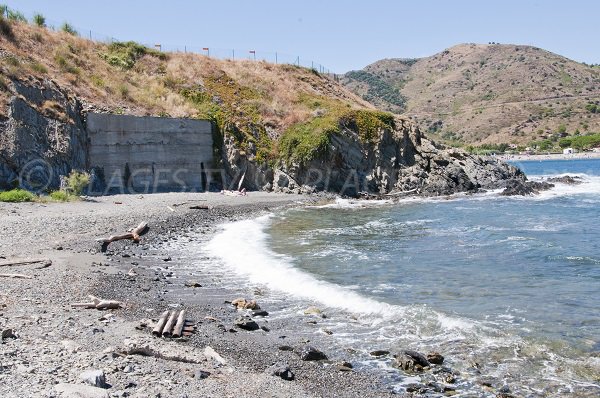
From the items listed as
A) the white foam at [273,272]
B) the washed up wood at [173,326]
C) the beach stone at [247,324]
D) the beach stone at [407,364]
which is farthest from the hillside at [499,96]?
the beach stone at [407,364]

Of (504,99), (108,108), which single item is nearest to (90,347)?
(108,108)

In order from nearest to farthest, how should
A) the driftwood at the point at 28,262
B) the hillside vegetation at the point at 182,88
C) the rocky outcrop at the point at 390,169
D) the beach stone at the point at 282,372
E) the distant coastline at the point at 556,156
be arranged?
the beach stone at the point at 282,372, the driftwood at the point at 28,262, the hillside vegetation at the point at 182,88, the rocky outcrop at the point at 390,169, the distant coastline at the point at 556,156

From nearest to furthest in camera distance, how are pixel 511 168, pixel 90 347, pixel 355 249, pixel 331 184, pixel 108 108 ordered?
pixel 90 347 < pixel 355 249 < pixel 108 108 < pixel 331 184 < pixel 511 168

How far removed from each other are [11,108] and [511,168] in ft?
136

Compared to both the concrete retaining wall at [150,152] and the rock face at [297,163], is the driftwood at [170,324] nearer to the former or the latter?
the rock face at [297,163]

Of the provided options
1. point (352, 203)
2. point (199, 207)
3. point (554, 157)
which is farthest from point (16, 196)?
point (554, 157)

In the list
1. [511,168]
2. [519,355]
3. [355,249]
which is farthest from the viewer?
[511,168]

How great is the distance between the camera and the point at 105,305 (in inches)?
419

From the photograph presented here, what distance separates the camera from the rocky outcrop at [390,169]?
41.5 meters

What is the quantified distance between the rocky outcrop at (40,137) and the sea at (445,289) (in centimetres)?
1247

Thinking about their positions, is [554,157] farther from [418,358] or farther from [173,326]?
[173,326]

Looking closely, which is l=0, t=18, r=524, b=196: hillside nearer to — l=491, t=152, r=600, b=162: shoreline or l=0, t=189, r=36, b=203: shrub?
l=0, t=189, r=36, b=203: shrub

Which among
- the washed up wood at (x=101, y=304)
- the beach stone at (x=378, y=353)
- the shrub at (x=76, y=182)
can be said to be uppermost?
the shrub at (x=76, y=182)

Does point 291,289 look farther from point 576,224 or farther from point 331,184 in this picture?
point 331,184
